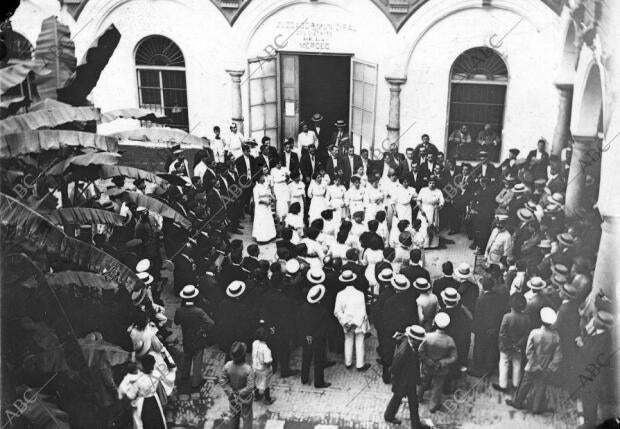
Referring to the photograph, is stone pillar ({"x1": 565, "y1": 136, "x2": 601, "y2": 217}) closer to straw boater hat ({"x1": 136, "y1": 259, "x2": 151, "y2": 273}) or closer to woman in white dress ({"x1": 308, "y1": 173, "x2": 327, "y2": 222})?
woman in white dress ({"x1": 308, "y1": 173, "x2": 327, "y2": 222})

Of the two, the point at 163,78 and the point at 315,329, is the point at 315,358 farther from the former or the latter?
the point at 163,78

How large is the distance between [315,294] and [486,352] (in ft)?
8.32

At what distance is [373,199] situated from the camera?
12.3 meters

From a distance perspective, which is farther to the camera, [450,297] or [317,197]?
[317,197]

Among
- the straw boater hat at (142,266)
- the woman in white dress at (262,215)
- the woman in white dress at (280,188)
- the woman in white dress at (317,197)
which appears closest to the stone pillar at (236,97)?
the woman in white dress at (280,188)

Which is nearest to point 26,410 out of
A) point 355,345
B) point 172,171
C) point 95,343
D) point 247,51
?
point 95,343

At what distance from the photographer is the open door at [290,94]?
1653 cm

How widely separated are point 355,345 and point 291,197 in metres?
4.64

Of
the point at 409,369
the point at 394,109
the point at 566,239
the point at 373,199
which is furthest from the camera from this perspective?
the point at 394,109

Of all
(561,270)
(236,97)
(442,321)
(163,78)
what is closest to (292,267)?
(442,321)

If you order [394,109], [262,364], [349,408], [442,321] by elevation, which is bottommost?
[349,408]

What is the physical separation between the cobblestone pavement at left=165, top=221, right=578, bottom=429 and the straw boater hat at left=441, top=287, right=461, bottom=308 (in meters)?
1.29

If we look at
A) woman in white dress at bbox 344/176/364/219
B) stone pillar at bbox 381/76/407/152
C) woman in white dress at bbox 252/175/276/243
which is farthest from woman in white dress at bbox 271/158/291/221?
stone pillar at bbox 381/76/407/152

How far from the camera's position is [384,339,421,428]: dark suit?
784cm
